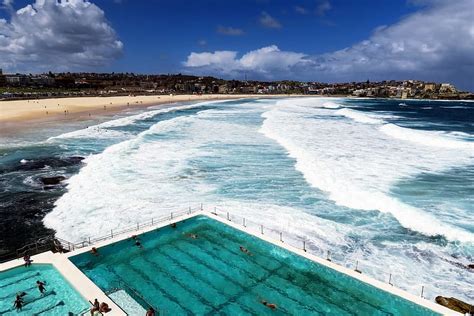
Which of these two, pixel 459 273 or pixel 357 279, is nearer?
pixel 357 279

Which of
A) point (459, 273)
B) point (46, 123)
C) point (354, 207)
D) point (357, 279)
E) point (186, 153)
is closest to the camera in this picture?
point (357, 279)

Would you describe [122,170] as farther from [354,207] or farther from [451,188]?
[451,188]

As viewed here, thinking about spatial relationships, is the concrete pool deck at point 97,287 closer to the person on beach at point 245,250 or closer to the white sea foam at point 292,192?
the person on beach at point 245,250

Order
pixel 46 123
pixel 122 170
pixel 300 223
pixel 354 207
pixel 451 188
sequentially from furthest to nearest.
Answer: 1. pixel 46 123
2. pixel 122 170
3. pixel 451 188
4. pixel 354 207
5. pixel 300 223

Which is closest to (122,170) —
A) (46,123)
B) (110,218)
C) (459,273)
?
(110,218)

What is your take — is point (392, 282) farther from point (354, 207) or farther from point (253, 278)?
point (354, 207)

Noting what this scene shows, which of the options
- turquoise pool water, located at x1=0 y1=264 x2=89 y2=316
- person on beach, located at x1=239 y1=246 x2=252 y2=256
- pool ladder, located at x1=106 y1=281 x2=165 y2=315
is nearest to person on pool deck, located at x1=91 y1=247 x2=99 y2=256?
turquoise pool water, located at x1=0 y1=264 x2=89 y2=316

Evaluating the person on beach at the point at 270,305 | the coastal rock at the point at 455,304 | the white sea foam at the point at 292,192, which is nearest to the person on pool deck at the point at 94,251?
the white sea foam at the point at 292,192
